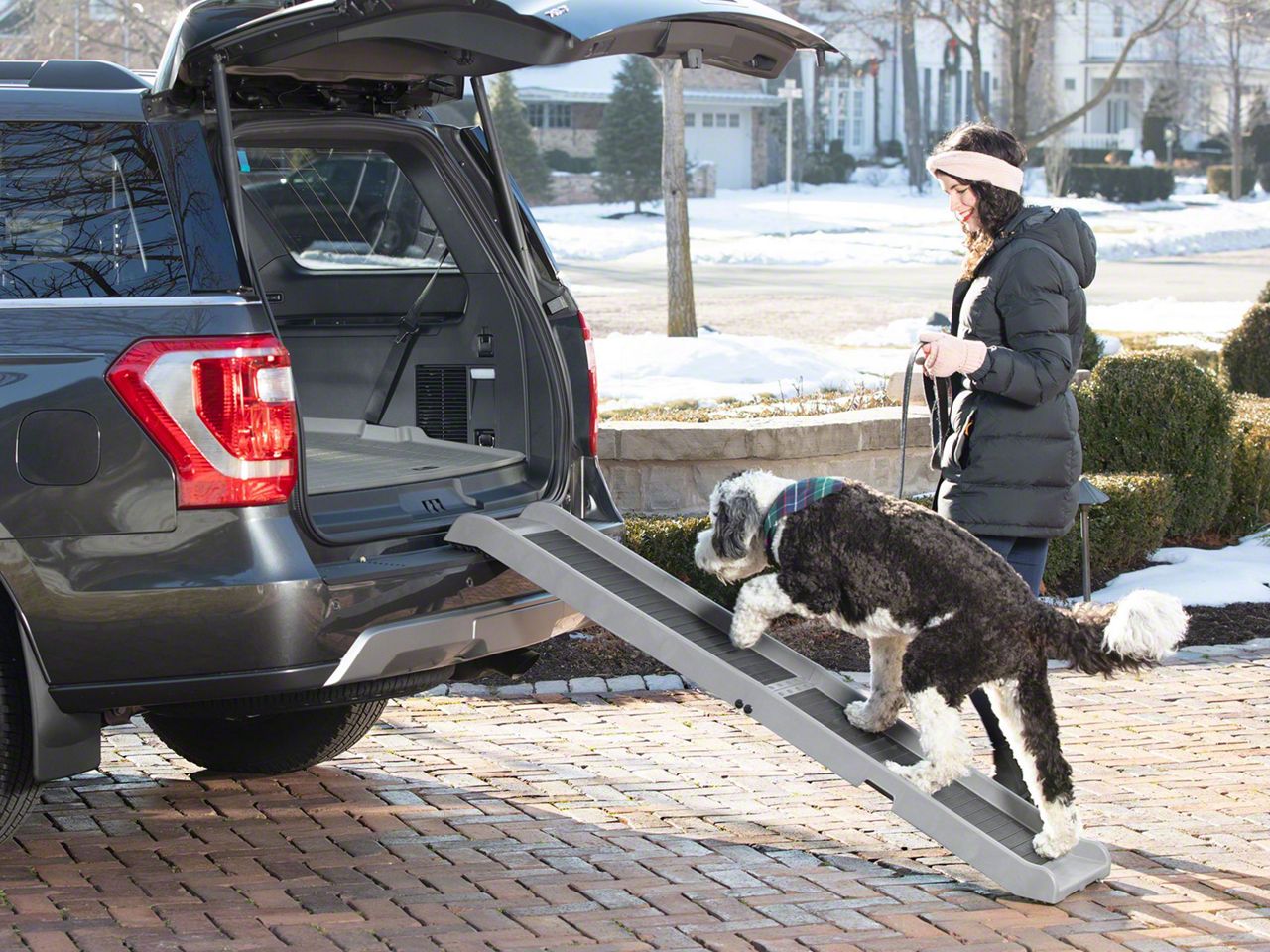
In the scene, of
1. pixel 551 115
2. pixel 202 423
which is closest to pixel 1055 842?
pixel 202 423

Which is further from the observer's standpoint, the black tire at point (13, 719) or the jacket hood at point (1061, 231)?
the jacket hood at point (1061, 231)

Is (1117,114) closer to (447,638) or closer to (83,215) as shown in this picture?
(447,638)

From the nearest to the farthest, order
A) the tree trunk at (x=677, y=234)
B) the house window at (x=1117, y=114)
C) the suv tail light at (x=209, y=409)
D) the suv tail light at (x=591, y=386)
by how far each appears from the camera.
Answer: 1. the suv tail light at (x=209, y=409)
2. the suv tail light at (x=591, y=386)
3. the tree trunk at (x=677, y=234)
4. the house window at (x=1117, y=114)

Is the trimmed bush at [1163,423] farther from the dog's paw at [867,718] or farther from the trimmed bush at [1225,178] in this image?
the trimmed bush at [1225,178]

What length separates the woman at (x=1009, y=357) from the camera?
4492 millimetres

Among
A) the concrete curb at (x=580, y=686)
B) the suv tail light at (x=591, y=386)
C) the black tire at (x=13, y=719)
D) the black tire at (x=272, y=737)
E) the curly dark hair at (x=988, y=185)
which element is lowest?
the concrete curb at (x=580, y=686)

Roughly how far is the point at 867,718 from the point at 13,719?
Answer: 214 cm

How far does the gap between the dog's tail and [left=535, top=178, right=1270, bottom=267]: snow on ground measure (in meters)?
25.5

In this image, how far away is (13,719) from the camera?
3918 mm

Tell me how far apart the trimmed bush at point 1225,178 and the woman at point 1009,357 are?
47.7 metres

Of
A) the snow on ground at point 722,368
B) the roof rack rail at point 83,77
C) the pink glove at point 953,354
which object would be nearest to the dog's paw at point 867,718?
the pink glove at point 953,354

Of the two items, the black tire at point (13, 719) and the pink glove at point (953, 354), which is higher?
the pink glove at point (953, 354)

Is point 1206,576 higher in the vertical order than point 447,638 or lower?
lower

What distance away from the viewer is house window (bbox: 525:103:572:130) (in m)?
52.0
